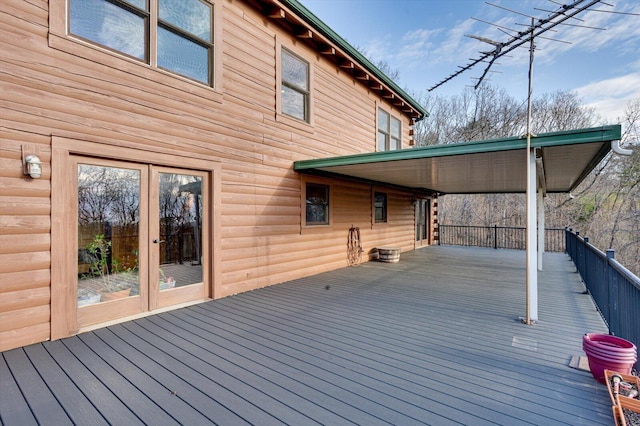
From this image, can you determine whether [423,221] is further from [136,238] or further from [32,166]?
[32,166]

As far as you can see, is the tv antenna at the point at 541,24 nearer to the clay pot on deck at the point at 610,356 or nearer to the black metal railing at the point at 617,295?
the black metal railing at the point at 617,295

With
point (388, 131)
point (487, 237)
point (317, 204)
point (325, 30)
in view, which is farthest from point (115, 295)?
point (487, 237)

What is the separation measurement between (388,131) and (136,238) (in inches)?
311

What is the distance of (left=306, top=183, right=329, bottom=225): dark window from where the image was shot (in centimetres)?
661

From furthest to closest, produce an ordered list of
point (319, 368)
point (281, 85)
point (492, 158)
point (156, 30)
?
1. point (281, 85)
2. point (492, 158)
3. point (156, 30)
4. point (319, 368)

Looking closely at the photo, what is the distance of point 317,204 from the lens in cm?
683

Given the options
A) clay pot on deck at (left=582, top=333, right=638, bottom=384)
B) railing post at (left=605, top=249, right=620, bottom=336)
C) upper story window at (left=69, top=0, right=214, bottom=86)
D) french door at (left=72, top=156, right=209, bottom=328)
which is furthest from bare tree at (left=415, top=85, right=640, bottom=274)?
french door at (left=72, top=156, right=209, bottom=328)

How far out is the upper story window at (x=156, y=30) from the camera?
348 cm

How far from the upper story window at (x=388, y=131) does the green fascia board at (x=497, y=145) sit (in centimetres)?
438

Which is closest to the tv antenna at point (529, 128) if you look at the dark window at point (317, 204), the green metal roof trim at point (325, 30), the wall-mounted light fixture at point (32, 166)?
the green metal roof trim at point (325, 30)

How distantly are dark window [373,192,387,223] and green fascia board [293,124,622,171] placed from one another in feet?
12.8

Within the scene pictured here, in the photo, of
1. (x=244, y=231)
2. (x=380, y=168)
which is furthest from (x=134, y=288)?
(x=380, y=168)

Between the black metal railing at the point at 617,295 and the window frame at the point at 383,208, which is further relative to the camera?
the window frame at the point at 383,208

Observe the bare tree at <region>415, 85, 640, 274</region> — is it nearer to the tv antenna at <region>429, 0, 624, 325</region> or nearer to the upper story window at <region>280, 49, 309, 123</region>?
the upper story window at <region>280, 49, 309, 123</region>
